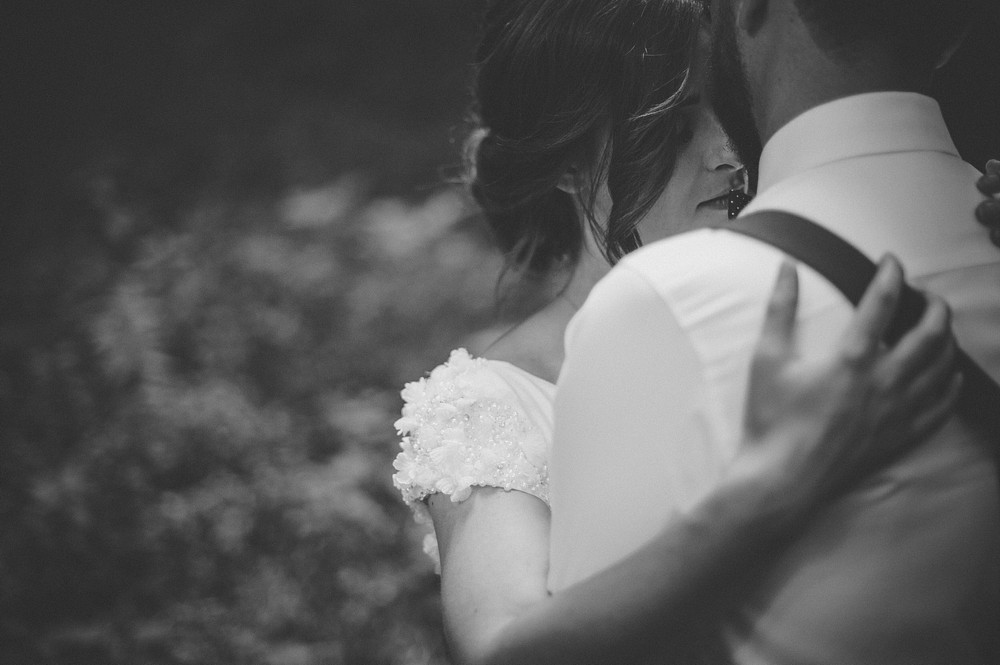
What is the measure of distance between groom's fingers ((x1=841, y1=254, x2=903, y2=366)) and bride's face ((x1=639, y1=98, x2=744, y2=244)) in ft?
3.32

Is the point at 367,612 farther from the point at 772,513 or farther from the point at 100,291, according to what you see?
the point at 772,513

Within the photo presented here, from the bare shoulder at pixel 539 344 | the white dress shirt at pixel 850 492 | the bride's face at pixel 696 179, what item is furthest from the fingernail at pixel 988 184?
the bare shoulder at pixel 539 344

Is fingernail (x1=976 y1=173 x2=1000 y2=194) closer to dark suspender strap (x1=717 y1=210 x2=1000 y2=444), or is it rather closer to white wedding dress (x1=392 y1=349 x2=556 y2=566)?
dark suspender strap (x1=717 y1=210 x2=1000 y2=444)

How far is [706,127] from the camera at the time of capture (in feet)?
5.91

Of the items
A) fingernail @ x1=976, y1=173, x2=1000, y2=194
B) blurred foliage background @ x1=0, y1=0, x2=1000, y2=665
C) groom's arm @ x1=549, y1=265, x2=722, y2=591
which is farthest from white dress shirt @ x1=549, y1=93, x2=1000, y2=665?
blurred foliage background @ x1=0, y1=0, x2=1000, y2=665

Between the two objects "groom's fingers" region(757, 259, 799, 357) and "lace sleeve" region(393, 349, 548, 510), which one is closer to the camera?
"groom's fingers" region(757, 259, 799, 357)

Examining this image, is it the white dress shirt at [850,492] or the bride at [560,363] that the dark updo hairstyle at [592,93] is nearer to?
the bride at [560,363]

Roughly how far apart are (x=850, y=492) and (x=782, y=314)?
0.65ft

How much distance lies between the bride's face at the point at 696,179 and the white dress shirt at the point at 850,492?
2.84 feet

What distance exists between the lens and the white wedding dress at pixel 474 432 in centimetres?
152

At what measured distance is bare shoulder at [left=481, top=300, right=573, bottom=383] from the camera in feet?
6.00

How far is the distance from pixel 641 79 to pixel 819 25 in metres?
0.80

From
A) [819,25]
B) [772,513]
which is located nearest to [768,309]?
[772,513]

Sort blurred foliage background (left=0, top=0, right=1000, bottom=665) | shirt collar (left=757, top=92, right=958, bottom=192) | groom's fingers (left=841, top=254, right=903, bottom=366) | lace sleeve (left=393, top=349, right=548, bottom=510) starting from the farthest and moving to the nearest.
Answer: blurred foliage background (left=0, top=0, right=1000, bottom=665) < lace sleeve (left=393, top=349, right=548, bottom=510) < shirt collar (left=757, top=92, right=958, bottom=192) < groom's fingers (left=841, top=254, right=903, bottom=366)
